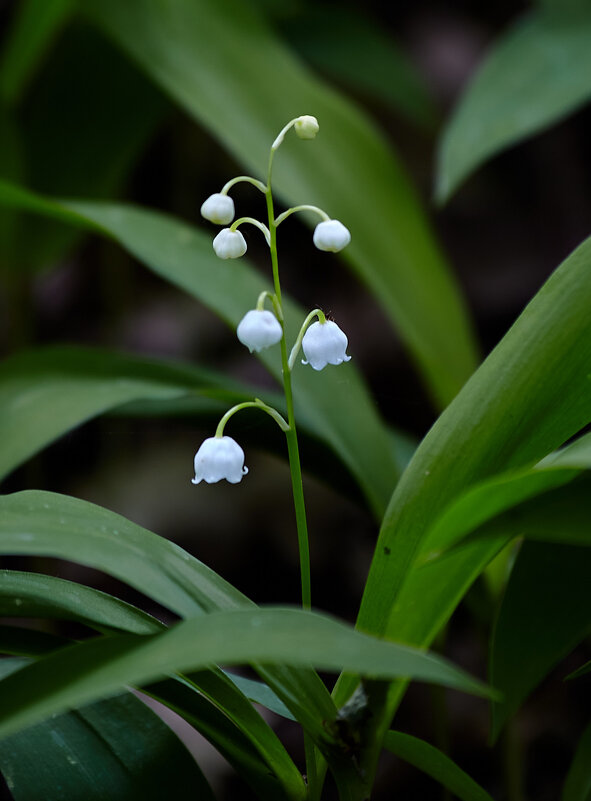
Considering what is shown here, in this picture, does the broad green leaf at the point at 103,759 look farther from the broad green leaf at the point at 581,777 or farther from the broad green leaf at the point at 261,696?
the broad green leaf at the point at 581,777

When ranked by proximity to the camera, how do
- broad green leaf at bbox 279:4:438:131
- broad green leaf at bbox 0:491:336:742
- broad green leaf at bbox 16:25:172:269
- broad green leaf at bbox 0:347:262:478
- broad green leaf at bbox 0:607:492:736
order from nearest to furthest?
broad green leaf at bbox 0:607:492:736, broad green leaf at bbox 0:491:336:742, broad green leaf at bbox 0:347:262:478, broad green leaf at bbox 16:25:172:269, broad green leaf at bbox 279:4:438:131

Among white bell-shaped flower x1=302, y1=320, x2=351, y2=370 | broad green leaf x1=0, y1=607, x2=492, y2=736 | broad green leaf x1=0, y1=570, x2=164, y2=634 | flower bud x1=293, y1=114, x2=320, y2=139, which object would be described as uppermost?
flower bud x1=293, y1=114, x2=320, y2=139

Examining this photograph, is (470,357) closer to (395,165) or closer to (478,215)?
(395,165)

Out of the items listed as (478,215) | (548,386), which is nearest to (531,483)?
(548,386)

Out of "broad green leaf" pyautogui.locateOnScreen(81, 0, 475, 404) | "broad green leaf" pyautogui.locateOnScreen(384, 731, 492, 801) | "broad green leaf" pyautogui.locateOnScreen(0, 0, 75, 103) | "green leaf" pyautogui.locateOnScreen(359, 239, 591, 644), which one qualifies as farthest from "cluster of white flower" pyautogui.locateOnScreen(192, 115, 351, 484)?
"broad green leaf" pyautogui.locateOnScreen(0, 0, 75, 103)

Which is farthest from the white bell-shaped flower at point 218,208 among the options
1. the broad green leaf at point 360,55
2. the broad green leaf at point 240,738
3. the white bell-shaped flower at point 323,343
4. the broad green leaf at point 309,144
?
the broad green leaf at point 360,55

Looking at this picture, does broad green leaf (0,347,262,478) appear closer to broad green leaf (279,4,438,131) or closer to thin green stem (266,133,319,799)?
thin green stem (266,133,319,799)
